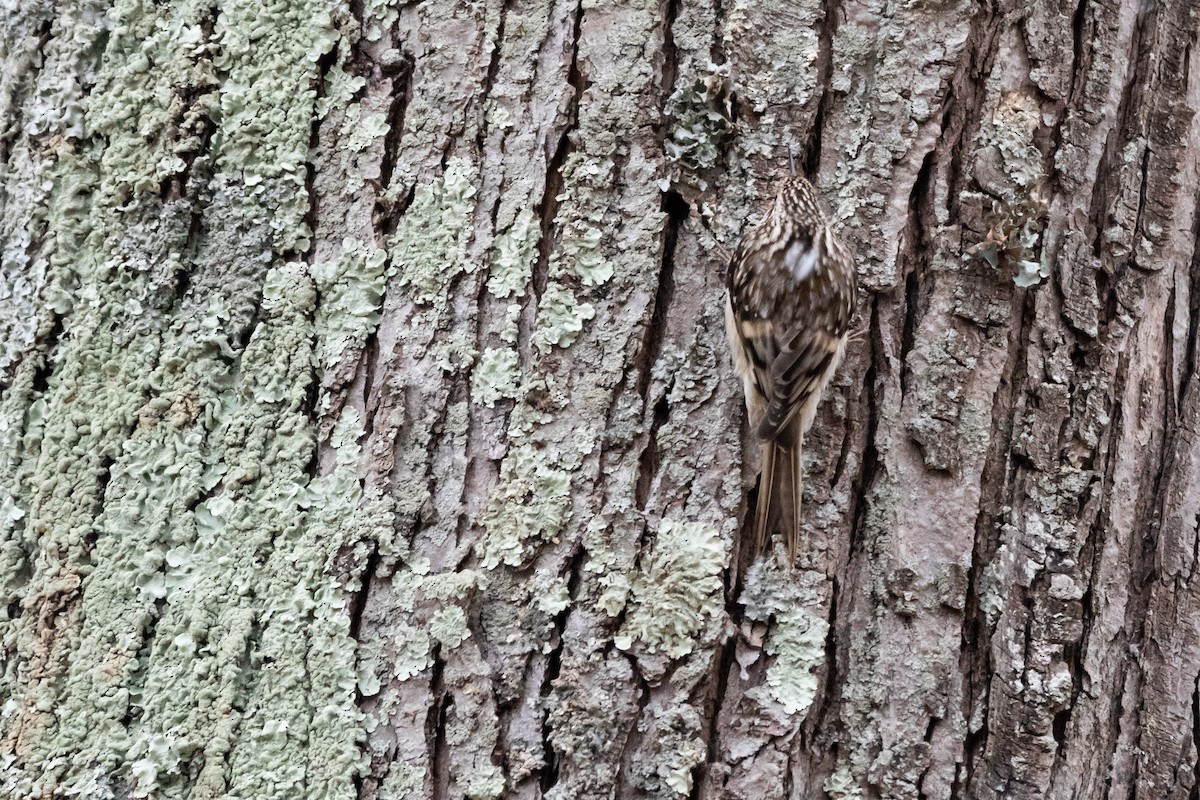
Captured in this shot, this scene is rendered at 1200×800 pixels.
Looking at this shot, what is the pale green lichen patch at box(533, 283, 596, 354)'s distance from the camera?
1.71 meters

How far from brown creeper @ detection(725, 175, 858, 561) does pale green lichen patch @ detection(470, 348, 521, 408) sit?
386mm

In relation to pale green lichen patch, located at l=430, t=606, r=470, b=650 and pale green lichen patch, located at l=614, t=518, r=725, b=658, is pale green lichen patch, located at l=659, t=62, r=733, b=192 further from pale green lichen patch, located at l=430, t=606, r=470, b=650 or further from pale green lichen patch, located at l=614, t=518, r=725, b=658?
pale green lichen patch, located at l=430, t=606, r=470, b=650

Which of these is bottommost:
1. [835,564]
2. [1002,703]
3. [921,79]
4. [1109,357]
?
[1002,703]

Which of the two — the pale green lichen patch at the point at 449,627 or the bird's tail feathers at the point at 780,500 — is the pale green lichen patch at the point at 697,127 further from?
the pale green lichen patch at the point at 449,627

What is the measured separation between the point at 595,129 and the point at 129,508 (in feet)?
3.49

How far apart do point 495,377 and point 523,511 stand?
238 mm

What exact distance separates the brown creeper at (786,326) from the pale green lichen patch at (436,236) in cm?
48

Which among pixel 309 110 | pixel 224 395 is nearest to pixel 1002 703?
pixel 224 395

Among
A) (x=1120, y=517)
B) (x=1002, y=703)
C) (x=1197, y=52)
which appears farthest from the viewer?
(x=1197, y=52)

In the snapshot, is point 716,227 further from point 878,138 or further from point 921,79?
point 921,79

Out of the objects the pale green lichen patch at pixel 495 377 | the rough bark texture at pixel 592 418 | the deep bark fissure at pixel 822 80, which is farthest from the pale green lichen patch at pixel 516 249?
the deep bark fissure at pixel 822 80

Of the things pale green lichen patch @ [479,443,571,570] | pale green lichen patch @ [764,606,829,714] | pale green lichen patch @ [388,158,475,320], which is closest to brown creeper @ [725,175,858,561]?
pale green lichen patch @ [764,606,829,714]

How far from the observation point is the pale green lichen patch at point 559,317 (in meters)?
1.71

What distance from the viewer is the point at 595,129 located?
5.76 ft
